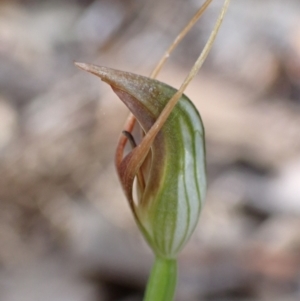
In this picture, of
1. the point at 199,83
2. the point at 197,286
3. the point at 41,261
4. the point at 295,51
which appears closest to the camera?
the point at 197,286

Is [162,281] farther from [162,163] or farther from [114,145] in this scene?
[114,145]

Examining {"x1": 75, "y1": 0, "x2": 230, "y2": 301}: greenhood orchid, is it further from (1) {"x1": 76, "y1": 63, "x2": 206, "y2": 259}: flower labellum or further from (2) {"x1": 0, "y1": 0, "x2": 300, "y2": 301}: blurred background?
(2) {"x1": 0, "y1": 0, "x2": 300, "y2": 301}: blurred background

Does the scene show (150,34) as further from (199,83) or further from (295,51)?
(295,51)

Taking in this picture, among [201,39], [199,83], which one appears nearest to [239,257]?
[199,83]

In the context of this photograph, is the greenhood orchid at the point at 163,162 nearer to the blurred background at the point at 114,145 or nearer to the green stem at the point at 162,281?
the green stem at the point at 162,281

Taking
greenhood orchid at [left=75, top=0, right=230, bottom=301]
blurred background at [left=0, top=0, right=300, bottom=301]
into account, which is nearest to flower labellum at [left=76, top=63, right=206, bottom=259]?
greenhood orchid at [left=75, top=0, right=230, bottom=301]

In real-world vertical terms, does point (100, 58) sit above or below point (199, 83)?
above

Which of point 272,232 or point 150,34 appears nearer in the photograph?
point 272,232
